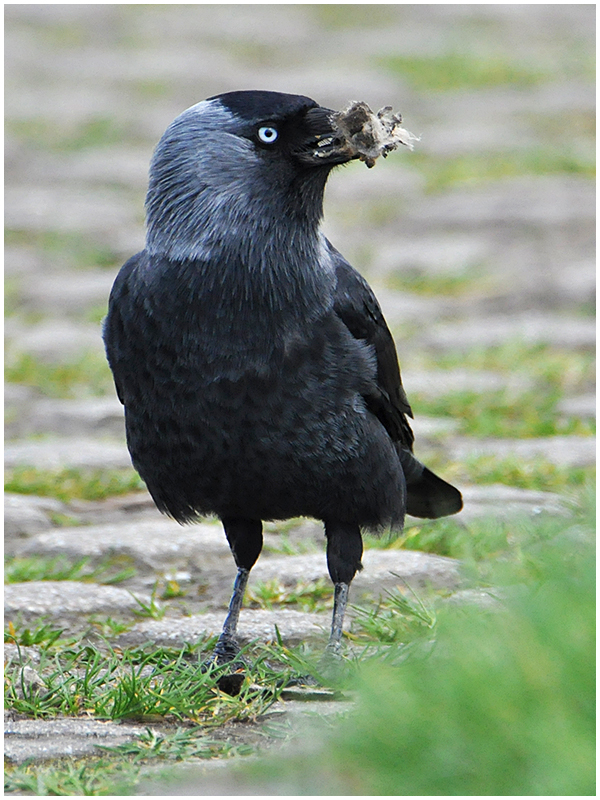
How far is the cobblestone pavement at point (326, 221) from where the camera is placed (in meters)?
4.48

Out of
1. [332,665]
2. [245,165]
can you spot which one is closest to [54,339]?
[245,165]

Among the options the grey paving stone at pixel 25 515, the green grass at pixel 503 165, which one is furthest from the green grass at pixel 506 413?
the green grass at pixel 503 165

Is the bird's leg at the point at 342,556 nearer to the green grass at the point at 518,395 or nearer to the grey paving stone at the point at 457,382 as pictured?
the green grass at the point at 518,395

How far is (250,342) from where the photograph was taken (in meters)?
3.38

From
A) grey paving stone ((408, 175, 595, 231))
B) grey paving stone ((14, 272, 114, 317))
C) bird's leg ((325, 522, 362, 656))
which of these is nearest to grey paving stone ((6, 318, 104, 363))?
grey paving stone ((14, 272, 114, 317))

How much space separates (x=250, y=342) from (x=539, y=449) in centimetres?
252

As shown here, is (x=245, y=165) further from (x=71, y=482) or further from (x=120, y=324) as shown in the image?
(x=71, y=482)

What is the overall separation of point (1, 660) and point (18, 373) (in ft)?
11.8

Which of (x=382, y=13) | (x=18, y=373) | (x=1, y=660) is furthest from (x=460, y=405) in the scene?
(x=382, y=13)

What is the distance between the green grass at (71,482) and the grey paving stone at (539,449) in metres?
1.63

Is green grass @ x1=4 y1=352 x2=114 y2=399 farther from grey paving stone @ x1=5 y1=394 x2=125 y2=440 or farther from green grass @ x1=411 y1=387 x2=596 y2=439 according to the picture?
green grass @ x1=411 y1=387 x2=596 y2=439

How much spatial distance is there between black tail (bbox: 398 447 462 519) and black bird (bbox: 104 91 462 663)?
A: 59 centimetres

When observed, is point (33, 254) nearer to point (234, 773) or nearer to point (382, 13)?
point (234, 773)

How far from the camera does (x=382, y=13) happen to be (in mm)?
17047
